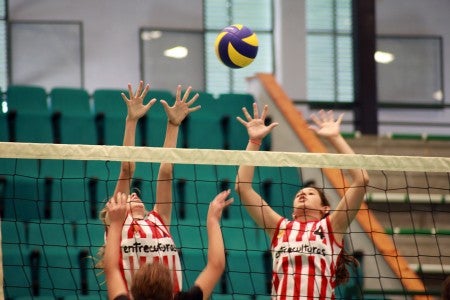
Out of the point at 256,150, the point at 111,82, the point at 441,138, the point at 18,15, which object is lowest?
the point at 256,150

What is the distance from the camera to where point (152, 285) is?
13.9 ft

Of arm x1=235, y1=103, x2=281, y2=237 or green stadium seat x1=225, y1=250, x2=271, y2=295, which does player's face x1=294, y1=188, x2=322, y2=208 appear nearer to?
arm x1=235, y1=103, x2=281, y2=237

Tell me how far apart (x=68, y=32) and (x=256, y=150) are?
23.6 feet

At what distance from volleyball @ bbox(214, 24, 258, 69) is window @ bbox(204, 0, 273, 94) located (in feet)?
18.7

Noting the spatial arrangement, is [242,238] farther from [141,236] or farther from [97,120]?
[141,236]

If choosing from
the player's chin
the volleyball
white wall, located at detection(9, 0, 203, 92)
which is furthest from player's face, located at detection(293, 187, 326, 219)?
white wall, located at detection(9, 0, 203, 92)

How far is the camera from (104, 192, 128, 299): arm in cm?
464

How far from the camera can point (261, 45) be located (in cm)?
1346

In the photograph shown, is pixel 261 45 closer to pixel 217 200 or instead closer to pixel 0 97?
pixel 0 97

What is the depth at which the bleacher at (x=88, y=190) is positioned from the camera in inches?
331

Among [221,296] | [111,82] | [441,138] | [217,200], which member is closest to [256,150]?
[217,200]

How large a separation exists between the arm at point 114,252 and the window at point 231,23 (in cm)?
831

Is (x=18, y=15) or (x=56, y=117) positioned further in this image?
(x=18, y=15)

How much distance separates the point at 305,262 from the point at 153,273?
1.94 meters
